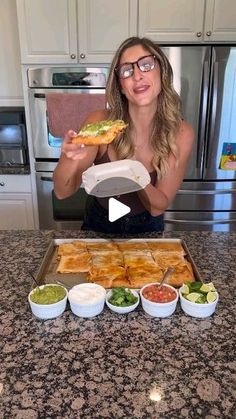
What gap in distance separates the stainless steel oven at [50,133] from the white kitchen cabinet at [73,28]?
0.10m

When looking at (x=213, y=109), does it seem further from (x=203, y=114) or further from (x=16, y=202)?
(x=16, y=202)

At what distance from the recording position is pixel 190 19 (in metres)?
2.41

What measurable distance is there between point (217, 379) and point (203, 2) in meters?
2.32

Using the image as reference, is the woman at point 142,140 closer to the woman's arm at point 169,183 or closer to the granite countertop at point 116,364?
the woman's arm at point 169,183

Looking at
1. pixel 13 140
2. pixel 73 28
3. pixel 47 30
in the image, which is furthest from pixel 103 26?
pixel 13 140

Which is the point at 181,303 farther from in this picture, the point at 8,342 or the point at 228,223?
the point at 228,223

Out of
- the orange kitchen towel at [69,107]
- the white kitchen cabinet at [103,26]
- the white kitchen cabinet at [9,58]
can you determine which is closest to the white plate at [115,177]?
the orange kitchen towel at [69,107]

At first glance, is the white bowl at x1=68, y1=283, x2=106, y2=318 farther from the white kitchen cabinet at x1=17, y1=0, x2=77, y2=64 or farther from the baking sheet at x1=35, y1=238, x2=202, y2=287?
the white kitchen cabinet at x1=17, y1=0, x2=77, y2=64

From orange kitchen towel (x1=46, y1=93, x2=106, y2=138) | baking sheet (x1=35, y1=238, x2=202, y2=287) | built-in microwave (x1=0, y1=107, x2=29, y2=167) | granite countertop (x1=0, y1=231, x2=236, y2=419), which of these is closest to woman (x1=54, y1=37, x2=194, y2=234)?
baking sheet (x1=35, y1=238, x2=202, y2=287)

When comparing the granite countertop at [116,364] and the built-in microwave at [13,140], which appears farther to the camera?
the built-in microwave at [13,140]

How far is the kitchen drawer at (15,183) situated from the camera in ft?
9.13

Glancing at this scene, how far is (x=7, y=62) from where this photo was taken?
2801mm

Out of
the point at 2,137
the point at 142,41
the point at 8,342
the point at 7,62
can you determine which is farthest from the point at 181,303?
the point at 7,62

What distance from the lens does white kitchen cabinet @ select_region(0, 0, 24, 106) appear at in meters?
2.68
